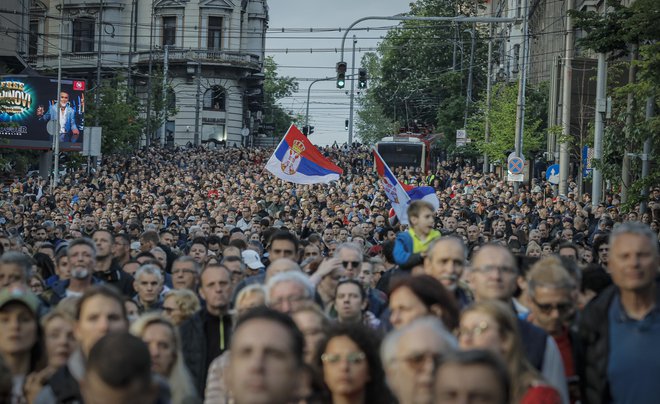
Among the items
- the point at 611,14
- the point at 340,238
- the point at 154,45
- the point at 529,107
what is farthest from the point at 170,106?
the point at 340,238

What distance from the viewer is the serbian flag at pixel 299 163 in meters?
26.7

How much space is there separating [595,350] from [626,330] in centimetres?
18

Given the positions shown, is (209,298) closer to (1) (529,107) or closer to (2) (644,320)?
(2) (644,320)

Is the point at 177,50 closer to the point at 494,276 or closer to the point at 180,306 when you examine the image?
the point at 180,306

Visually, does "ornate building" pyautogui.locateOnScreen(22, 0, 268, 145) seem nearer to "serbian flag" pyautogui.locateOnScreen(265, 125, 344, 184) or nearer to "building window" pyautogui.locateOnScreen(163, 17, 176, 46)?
"building window" pyautogui.locateOnScreen(163, 17, 176, 46)

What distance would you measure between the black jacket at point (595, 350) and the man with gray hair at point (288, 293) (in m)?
1.42

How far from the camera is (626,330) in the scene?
7160mm

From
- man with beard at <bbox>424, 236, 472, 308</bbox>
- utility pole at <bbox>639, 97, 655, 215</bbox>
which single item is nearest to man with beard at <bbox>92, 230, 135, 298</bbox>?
man with beard at <bbox>424, 236, 472, 308</bbox>

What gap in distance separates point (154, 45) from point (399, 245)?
86394mm

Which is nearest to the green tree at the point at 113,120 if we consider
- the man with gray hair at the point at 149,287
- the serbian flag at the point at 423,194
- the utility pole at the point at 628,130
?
the utility pole at the point at 628,130

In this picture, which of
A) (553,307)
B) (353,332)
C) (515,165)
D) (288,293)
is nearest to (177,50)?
(515,165)

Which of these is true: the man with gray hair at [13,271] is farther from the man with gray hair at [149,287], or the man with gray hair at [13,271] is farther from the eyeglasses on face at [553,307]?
the eyeglasses on face at [553,307]

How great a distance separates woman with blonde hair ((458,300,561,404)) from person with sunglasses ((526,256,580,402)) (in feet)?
3.55

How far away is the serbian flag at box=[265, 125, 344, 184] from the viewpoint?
87.7 ft
